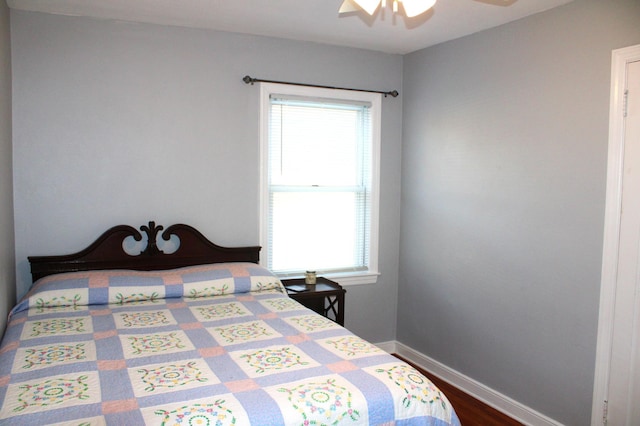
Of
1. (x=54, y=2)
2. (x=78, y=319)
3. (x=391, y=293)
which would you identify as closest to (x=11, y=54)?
(x=54, y=2)

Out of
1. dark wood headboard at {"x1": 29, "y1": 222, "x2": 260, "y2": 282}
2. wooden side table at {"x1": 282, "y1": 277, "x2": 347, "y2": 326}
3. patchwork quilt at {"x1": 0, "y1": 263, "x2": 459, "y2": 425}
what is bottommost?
wooden side table at {"x1": 282, "y1": 277, "x2": 347, "y2": 326}

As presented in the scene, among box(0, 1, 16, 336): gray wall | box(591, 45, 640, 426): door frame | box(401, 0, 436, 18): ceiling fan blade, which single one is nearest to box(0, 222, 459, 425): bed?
box(0, 1, 16, 336): gray wall

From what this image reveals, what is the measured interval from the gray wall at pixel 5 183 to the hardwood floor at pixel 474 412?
8.75ft

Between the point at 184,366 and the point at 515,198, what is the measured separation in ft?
7.24

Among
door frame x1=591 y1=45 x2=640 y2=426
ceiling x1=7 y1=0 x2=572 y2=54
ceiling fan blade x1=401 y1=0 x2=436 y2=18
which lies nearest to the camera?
ceiling fan blade x1=401 y1=0 x2=436 y2=18

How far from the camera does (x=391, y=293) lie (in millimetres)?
4160

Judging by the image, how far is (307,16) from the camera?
307 cm

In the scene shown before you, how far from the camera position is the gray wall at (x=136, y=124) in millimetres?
3000

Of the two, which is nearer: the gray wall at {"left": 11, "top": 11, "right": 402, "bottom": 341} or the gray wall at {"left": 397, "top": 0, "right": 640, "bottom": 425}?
the gray wall at {"left": 397, "top": 0, "right": 640, "bottom": 425}

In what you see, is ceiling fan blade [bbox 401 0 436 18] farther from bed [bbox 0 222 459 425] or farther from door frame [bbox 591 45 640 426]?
bed [bbox 0 222 459 425]

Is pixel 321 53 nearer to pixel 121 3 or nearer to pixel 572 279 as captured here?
pixel 121 3

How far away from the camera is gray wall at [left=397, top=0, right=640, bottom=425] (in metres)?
2.64

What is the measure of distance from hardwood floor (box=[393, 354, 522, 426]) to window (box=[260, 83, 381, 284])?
110 cm

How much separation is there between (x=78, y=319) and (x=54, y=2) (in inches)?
71.1
